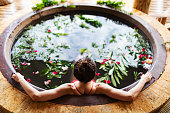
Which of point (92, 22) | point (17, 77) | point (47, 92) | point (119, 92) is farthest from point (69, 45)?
point (119, 92)

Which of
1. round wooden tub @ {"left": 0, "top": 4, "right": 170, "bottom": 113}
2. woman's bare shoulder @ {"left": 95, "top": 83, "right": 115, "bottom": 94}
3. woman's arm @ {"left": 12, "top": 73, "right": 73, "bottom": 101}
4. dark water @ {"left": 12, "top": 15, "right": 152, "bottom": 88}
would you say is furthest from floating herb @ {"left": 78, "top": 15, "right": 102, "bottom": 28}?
woman's arm @ {"left": 12, "top": 73, "right": 73, "bottom": 101}

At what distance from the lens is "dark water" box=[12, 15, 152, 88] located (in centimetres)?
241

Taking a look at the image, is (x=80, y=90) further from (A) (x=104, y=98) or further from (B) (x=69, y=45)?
(B) (x=69, y=45)

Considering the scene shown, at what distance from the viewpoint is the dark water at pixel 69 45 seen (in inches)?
94.7

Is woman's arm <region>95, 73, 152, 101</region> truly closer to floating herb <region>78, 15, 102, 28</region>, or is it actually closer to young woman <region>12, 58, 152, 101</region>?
young woman <region>12, 58, 152, 101</region>

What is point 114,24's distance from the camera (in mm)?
3438

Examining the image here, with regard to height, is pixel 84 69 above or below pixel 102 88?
above

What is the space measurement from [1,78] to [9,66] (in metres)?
0.21

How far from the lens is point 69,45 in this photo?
9.43 ft

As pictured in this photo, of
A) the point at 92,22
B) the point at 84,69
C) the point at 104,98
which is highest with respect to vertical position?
the point at 84,69

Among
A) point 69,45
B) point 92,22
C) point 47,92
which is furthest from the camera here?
point 92,22

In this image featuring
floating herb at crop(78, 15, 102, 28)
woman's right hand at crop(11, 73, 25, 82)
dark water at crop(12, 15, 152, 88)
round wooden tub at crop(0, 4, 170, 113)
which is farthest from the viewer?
floating herb at crop(78, 15, 102, 28)

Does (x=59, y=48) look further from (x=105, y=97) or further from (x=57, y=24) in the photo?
(x=105, y=97)

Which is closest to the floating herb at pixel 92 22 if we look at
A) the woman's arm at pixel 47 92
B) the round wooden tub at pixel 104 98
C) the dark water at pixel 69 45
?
the dark water at pixel 69 45
